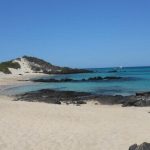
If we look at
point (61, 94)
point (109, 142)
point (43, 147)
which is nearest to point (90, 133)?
point (109, 142)

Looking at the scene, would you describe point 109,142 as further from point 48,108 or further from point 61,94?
point 61,94

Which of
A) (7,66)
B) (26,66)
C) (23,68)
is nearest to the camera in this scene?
(7,66)

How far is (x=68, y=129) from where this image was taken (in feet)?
47.1

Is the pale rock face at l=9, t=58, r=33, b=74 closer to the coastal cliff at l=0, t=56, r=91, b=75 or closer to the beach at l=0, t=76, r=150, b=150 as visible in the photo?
the coastal cliff at l=0, t=56, r=91, b=75

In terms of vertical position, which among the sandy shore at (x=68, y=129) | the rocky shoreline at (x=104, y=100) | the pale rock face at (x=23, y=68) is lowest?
the rocky shoreline at (x=104, y=100)

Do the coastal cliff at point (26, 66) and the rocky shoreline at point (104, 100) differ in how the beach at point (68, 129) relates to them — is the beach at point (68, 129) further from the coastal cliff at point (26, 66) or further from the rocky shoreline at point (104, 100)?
the coastal cliff at point (26, 66)

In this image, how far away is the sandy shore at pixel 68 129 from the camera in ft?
39.4

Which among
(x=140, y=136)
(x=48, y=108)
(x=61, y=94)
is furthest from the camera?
(x=61, y=94)

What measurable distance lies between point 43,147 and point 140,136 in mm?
3475

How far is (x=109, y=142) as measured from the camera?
1227cm

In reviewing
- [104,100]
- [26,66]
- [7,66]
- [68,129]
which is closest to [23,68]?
Answer: [26,66]

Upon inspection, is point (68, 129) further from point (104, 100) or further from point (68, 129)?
point (104, 100)

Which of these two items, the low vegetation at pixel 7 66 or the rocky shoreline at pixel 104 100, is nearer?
the rocky shoreline at pixel 104 100

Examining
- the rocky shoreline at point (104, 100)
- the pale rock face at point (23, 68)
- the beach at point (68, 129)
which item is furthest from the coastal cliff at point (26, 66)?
the beach at point (68, 129)
